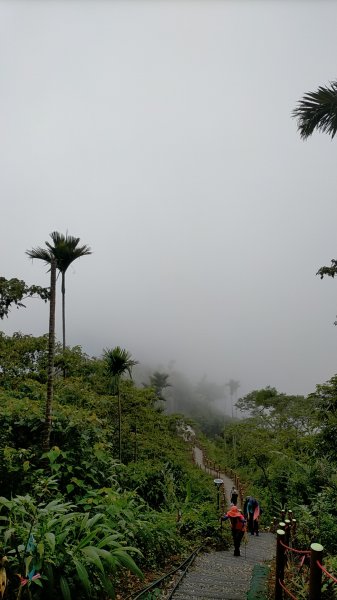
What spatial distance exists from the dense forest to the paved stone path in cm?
47

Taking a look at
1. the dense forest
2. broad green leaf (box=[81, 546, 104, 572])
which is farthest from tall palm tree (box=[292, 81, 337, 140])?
broad green leaf (box=[81, 546, 104, 572])

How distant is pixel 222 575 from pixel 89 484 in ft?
8.05

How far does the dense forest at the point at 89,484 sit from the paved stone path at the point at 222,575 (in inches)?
18.3

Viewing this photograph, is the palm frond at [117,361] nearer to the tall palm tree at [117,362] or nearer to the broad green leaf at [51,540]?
the tall palm tree at [117,362]

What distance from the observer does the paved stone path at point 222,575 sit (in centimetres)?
467

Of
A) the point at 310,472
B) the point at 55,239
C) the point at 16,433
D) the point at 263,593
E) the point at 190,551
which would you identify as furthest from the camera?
the point at 55,239

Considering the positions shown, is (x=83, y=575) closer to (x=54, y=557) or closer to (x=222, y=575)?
(x=54, y=557)

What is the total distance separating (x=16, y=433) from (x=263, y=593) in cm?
425

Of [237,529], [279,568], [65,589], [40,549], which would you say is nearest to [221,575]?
[237,529]

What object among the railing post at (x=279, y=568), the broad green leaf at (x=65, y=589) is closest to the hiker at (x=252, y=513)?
the railing post at (x=279, y=568)

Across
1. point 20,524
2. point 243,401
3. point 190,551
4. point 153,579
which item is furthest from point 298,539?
point 243,401

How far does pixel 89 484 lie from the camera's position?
19.2 ft

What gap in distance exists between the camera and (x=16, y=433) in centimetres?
631

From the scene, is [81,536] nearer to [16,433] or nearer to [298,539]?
[16,433]
